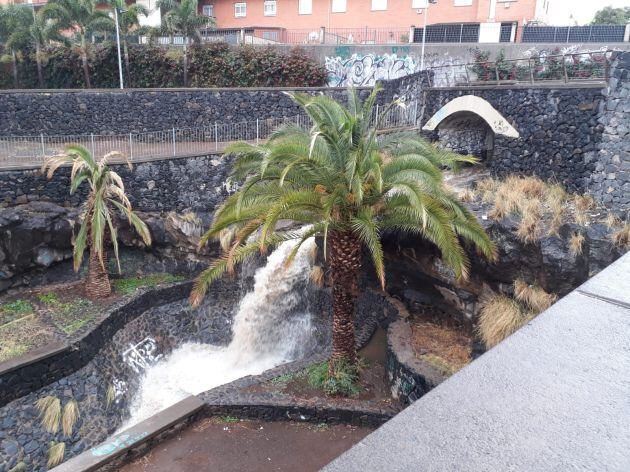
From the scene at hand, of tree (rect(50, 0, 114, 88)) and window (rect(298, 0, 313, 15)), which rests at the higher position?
window (rect(298, 0, 313, 15))

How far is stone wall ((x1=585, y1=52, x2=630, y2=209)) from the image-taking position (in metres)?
11.6

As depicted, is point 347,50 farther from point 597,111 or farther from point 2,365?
point 2,365

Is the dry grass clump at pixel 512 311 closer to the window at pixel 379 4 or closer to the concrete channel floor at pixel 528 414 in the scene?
the concrete channel floor at pixel 528 414

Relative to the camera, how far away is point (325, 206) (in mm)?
8805

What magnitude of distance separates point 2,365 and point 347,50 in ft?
65.3

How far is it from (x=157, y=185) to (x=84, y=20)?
1158 centimetres

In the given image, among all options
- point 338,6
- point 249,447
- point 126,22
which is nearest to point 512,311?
point 249,447

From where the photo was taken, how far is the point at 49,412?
35.6ft

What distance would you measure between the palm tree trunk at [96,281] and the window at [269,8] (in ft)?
76.5

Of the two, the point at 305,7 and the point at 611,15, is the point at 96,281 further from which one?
the point at 611,15

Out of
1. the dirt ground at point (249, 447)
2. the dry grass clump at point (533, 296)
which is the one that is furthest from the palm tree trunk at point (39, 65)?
the dry grass clump at point (533, 296)

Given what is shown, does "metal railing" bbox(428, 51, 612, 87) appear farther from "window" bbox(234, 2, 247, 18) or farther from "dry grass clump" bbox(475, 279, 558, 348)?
"window" bbox(234, 2, 247, 18)

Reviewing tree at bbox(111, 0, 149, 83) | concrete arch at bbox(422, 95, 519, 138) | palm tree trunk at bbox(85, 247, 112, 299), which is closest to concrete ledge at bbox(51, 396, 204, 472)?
palm tree trunk at bbox(85, 247, 112, 299)

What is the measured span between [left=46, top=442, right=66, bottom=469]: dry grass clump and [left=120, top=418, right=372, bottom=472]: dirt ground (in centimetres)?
207
